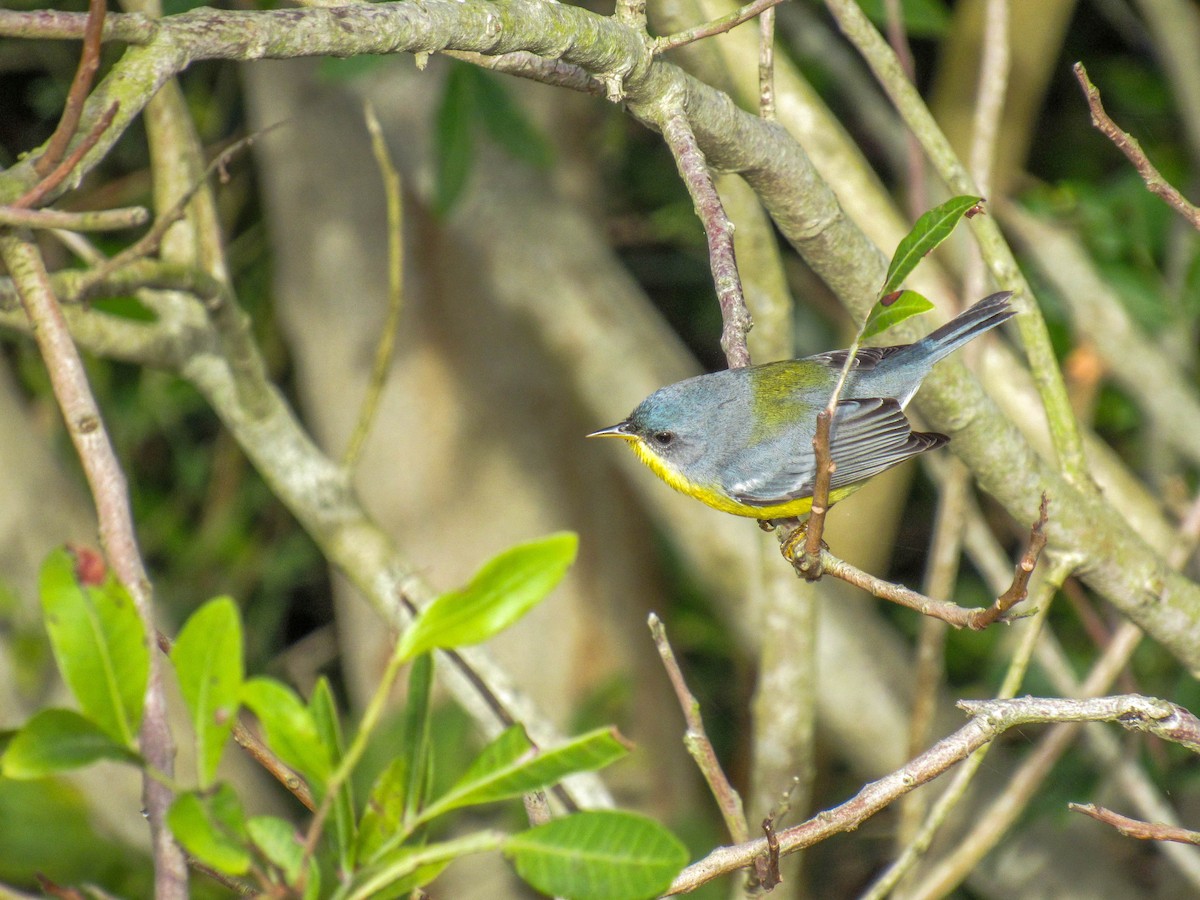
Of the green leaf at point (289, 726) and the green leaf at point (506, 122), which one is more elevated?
the green leaf at point (506, 122)

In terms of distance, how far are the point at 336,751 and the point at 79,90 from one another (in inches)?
29.5

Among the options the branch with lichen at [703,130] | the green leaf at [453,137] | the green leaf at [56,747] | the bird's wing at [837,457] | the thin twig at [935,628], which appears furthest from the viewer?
the green leaf at [453,137]

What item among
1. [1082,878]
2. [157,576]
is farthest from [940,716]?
[157,576]

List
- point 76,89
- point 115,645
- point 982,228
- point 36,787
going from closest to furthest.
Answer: point 115,645 < point 76,89 < point 982,228 < point 36,787

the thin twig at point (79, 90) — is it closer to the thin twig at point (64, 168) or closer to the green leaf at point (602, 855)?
the thin twig at point (64, 168)

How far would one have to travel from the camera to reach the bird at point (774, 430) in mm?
2969

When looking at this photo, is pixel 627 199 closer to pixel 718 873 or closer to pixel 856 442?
pixel 856 442

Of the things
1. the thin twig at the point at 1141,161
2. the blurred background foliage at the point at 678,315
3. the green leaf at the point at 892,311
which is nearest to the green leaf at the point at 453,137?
the blurred background foliage at the point at 678,315

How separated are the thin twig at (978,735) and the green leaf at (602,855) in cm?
30

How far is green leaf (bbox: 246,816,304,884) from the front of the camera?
3.64 feet

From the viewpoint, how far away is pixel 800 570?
6.42ft

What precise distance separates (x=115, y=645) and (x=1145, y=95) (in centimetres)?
539

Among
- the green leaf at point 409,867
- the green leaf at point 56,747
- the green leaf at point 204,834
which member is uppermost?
the green leaf at point 56,747

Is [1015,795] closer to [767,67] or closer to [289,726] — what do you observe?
[767,67]
